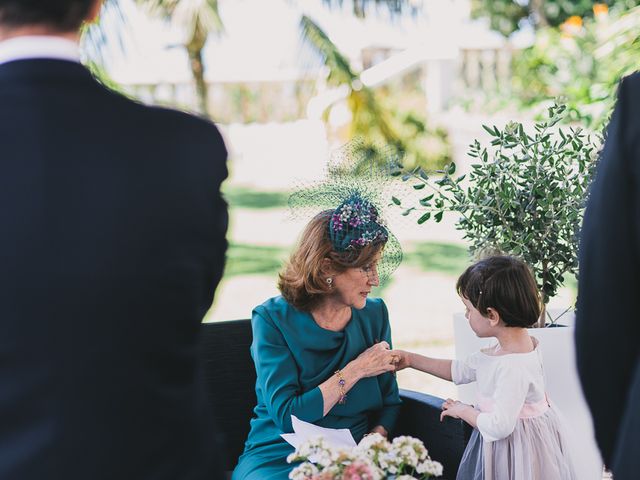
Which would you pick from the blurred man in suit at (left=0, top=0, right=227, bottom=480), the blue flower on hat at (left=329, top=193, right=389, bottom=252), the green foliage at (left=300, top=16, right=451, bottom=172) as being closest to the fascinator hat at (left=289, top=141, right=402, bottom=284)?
the blue flower on hat at (left=329, top=193, right=389, bottom=252)

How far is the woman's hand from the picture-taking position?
120 inches

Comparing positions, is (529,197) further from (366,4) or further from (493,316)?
(366,4)

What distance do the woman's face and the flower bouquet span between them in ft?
2.57

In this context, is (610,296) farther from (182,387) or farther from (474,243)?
(474,243)

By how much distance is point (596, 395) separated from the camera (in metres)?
1.74

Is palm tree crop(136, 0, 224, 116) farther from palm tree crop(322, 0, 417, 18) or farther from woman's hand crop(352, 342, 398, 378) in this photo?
woman's hand crop(352, 342, 398, 378)

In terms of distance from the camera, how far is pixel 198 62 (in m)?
10.3

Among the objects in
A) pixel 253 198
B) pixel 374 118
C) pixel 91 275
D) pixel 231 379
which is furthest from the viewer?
pixel 253 198

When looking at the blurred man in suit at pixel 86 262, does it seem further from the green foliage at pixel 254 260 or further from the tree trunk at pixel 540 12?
A: the tree trunk at pixel 540 12

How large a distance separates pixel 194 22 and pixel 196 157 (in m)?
8.39

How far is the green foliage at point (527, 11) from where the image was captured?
1539cm

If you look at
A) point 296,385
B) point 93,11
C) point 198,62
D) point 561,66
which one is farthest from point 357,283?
point 561,66

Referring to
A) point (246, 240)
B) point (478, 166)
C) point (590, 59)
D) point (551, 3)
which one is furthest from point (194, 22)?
point (551, 3)

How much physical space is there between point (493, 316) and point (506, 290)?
0.30 ft
